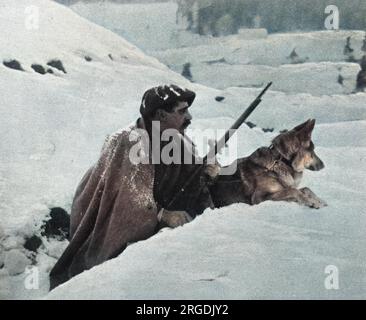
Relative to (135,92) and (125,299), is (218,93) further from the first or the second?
(125,299)

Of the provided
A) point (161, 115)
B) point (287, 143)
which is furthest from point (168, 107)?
point (287, 143)

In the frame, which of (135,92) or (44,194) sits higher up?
(135,92)

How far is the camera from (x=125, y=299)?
443 cm

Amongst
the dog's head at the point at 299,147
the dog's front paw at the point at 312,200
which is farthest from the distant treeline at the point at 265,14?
the dog's front paw at the point at 312,200

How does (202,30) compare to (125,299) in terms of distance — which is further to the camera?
(202,30)

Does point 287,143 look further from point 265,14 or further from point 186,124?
point 265,14

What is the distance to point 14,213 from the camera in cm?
462

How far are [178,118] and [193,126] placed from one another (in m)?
0.16

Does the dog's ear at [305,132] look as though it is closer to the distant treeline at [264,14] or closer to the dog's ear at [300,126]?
the dog's ear at [300,126]

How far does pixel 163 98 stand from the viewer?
4590mm

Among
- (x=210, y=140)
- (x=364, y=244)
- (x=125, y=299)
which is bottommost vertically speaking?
(x=125, y=299)

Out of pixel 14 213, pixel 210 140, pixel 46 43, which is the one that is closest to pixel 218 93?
pixel 210 140

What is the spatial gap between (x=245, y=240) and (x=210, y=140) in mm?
669

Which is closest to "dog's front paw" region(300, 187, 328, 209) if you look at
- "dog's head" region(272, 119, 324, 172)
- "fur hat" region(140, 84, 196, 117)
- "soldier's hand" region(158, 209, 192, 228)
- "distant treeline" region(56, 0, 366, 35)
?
"dog's head" region(272, 119, 324, 172)
